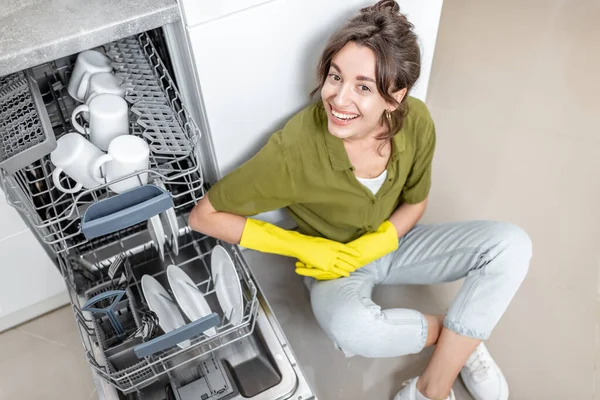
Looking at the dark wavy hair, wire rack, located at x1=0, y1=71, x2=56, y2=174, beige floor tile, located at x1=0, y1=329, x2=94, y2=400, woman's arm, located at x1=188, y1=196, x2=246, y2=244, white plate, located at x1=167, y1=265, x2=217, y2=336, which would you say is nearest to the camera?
wire rack, located at x1=0, y1=71, x2=56, y2=174

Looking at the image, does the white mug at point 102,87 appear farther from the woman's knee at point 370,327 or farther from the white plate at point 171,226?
the woman's knee at point 370,327

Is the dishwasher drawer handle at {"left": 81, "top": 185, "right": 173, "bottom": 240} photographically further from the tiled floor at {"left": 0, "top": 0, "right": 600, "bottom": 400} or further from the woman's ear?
the tiled floor at {"left": 0, "top": 0, "right": 600, "bottom": 400}

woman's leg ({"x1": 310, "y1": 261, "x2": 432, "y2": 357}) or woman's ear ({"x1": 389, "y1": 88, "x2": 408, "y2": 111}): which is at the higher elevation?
woman's ear ({"x1": 389, "y1": 88, "x2": 408, "y2": 111})

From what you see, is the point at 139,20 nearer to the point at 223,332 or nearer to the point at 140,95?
the point at 140,95

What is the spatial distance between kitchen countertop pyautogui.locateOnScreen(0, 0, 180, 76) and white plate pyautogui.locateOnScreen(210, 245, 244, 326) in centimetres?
46

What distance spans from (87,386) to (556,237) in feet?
4.33

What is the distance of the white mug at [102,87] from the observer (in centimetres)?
111

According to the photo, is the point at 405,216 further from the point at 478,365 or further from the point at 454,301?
the point at 478,365

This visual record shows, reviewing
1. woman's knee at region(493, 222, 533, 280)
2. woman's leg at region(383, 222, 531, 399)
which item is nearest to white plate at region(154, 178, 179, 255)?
woman's leg at region(383, 222, 531, 399)

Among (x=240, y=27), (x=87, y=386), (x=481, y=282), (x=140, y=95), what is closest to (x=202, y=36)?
(x=240, y=27)

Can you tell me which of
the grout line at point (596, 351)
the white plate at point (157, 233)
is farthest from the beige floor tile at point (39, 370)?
the grout line at point (596, 351)

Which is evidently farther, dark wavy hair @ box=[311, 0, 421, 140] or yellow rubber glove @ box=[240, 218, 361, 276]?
yellow rubber glove @ box=[240, 218, 361, 276]

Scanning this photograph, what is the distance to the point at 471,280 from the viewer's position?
1.33 m

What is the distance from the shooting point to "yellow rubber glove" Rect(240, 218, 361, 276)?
131cm
